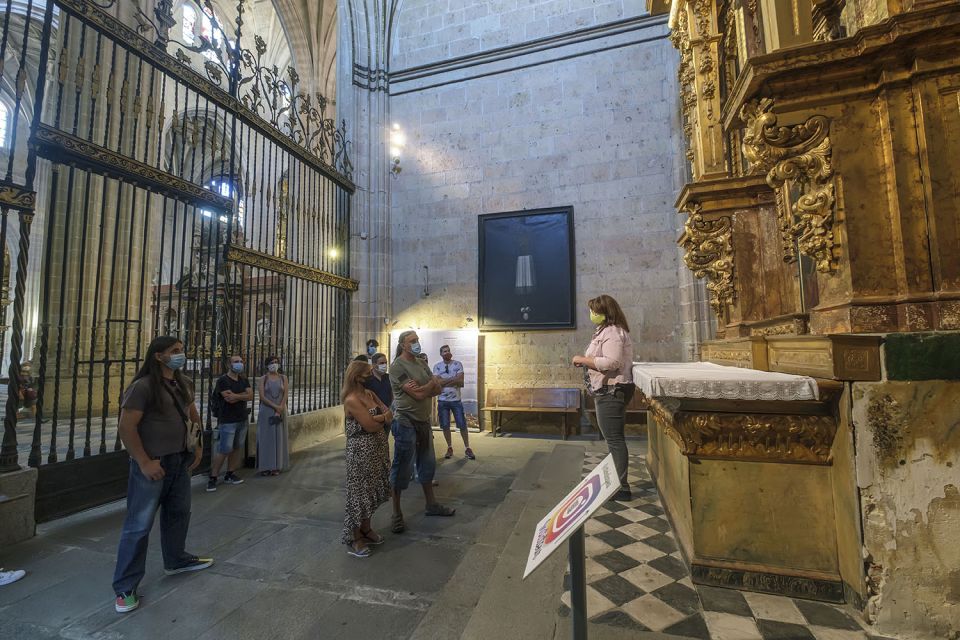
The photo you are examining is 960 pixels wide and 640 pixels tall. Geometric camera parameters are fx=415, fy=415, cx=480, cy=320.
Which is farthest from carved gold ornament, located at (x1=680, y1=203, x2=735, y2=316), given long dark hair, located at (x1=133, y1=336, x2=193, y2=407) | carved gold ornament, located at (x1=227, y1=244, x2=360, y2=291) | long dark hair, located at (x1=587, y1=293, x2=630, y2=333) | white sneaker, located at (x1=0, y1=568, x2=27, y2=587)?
white sneaker, located at (x1=0, y1=568, x2=27, y2=587)

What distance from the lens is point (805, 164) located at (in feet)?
6.88

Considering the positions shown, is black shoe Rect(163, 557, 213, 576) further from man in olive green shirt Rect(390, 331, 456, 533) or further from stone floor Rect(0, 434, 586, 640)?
man in olive green shirt Rect(390, 331, 456, 533)

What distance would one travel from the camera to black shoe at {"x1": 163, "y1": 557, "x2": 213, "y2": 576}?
108 inches

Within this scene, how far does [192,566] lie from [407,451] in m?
1.58

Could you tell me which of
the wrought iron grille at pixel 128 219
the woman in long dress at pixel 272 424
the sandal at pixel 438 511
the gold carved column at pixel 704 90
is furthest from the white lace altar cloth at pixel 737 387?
the woman in long dress at pixel 272 424

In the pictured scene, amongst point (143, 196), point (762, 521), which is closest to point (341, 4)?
point (143, 196)

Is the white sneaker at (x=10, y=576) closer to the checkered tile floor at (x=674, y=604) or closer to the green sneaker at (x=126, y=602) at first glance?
the green sneaker at (x=126, y=602)

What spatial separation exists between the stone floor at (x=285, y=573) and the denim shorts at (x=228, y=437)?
49cm

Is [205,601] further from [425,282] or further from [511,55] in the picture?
[511,55]

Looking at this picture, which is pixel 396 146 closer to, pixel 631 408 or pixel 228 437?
pixel 228 437

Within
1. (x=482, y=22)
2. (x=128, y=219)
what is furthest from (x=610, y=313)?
(x=128, y=219)

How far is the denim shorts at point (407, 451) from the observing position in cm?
343

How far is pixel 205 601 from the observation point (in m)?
2.41

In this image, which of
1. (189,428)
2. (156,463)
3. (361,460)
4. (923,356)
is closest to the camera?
(923,356)
